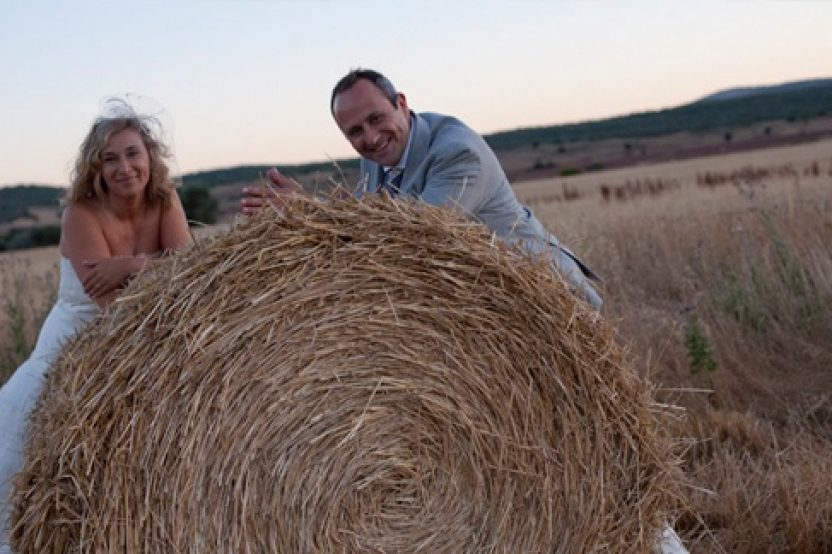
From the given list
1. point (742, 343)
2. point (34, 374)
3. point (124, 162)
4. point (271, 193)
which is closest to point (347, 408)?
point (271, 193)

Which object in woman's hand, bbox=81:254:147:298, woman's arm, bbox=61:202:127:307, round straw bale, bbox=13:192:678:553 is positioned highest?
woman's arm, bbox=61:202:127:307

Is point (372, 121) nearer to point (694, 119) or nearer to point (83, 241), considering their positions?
point (83, 241)

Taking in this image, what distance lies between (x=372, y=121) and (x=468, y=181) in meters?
0.53

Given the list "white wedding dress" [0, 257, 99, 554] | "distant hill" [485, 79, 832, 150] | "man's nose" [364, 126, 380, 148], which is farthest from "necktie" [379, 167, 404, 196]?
"distant hill" [485, 79, 832, 150]

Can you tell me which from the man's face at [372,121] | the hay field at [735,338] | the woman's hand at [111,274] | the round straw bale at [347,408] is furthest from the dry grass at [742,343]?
the woman's hand at [111,274]

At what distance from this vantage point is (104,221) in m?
4.65

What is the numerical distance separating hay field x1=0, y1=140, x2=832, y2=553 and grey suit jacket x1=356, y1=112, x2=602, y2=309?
1.38 ft

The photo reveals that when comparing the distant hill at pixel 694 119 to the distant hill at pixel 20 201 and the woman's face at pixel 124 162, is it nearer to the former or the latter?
the distant hill at pixel 20 201

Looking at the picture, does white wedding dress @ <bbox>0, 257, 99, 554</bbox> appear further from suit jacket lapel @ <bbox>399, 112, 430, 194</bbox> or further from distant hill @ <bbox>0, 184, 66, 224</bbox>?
distant hill @ <bbox>0, 184, 66, 224</bbox>

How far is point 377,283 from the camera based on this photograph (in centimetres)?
348

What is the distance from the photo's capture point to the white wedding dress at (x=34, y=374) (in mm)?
4246

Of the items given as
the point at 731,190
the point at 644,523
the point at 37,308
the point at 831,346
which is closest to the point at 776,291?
the point at 831,346

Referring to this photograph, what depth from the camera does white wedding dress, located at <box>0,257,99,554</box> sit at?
4.25 metres

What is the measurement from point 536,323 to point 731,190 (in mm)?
13749
